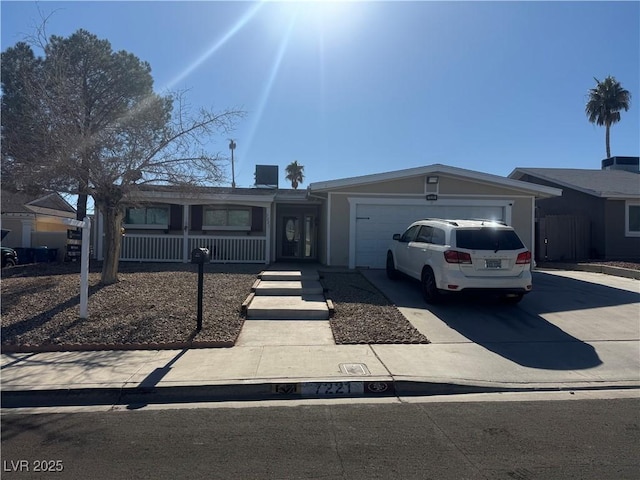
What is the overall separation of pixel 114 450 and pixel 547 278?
12.6m

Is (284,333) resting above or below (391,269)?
below

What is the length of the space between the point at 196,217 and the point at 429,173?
8.45m

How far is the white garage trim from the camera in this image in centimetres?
1416

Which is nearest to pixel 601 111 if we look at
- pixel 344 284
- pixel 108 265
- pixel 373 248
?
pixel 373 248

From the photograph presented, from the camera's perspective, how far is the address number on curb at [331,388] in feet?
17.1

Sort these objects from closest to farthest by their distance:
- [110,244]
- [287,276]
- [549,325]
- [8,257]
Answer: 1. [549,325]
2. [110,244]
3. [287,276]
4. [8,257]

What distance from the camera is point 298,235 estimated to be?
1817 centimetres

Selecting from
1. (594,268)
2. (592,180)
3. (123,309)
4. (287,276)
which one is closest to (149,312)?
(123,309)

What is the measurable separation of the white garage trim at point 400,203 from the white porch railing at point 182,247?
Answer: 10.5ft

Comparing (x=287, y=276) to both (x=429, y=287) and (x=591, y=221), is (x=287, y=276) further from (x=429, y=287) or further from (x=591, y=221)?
(x=591, y=221)

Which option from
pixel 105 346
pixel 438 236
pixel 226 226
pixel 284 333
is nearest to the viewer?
pixel 105 346

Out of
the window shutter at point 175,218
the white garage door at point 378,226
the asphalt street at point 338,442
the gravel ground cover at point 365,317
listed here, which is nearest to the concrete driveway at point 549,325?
the gravel ground cover at point 365,317

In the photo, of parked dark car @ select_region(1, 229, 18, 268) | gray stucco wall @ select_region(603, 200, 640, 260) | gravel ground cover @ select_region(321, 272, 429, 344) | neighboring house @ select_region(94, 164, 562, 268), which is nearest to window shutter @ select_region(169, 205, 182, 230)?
neighboring house @ select_region(94, 164, 562, 268)

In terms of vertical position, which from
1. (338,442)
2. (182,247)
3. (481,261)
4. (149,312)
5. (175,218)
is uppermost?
(175,218)
